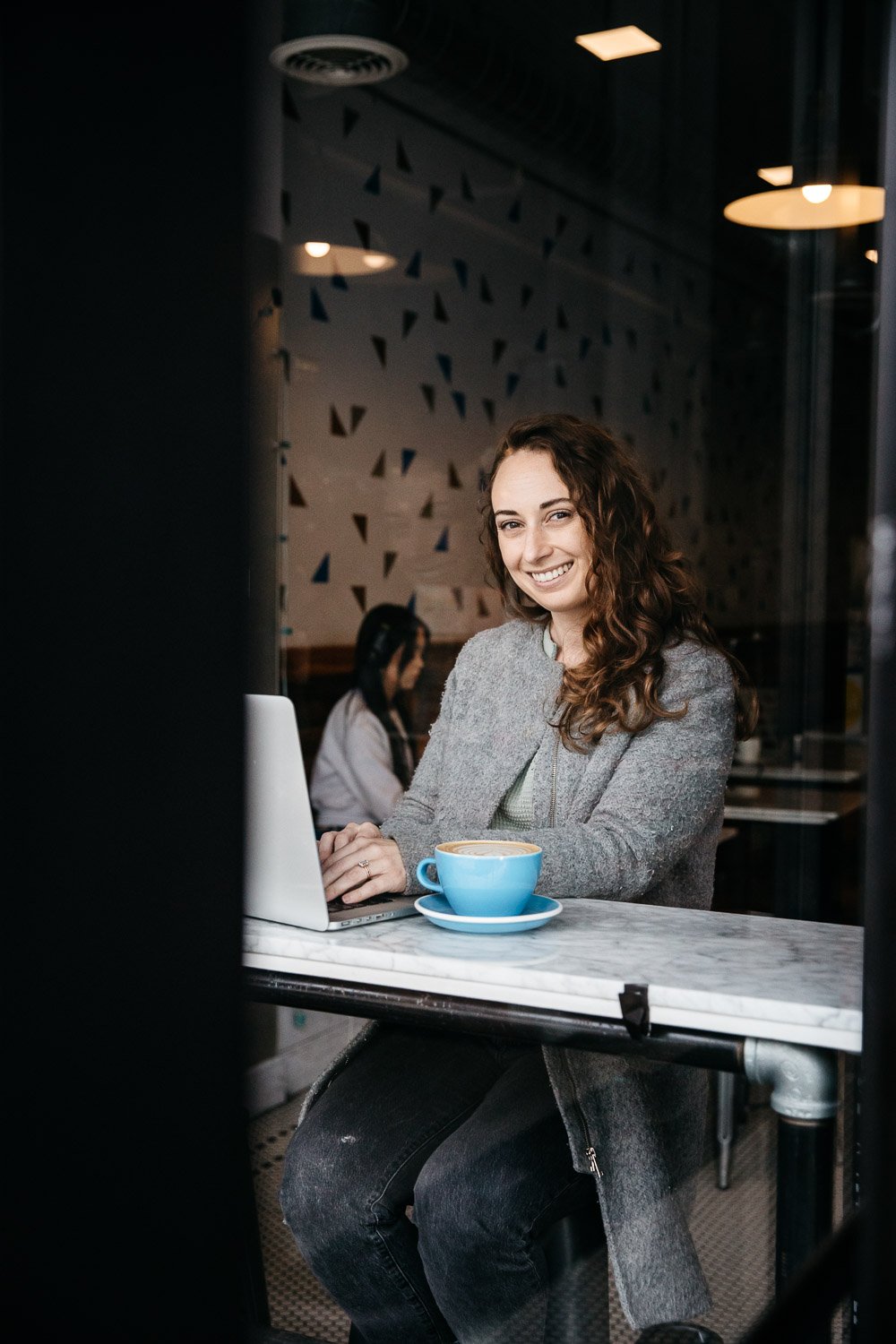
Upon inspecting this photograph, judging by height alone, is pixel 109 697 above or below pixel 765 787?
above

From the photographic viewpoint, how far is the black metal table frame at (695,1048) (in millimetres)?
946

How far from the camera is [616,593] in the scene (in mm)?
1581

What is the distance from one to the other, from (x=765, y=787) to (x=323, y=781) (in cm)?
132

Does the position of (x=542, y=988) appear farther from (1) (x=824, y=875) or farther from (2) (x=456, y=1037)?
(1) (x=824, y=875)

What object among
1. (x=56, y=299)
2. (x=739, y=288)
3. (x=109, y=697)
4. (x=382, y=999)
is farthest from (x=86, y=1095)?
(x=739, y=288)

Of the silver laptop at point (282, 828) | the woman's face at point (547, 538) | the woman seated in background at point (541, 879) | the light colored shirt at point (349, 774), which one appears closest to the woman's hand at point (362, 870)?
the woman seated in background at point (541, 879)

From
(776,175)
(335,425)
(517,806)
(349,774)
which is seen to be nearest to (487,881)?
(517,806)

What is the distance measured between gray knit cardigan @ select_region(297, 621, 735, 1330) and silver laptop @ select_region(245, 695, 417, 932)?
0.21 metres

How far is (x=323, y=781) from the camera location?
3.11 meters

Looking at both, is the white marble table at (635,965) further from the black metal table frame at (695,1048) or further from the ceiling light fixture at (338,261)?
the ceiling light fixture at (338,261)

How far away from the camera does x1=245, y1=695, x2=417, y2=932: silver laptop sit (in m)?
1.14

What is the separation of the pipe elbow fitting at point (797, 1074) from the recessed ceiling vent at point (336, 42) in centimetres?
263

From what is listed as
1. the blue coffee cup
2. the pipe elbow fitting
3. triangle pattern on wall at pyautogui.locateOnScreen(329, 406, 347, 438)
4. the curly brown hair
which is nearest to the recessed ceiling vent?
triangle pattern on wall at pyautogui.locateOnScreen(329, 406, 347, 438)

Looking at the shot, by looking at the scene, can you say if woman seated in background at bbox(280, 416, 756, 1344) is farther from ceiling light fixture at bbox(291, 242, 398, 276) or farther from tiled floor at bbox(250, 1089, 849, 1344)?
ceiling light fixture at bbox(291, 242, 398, 276)
